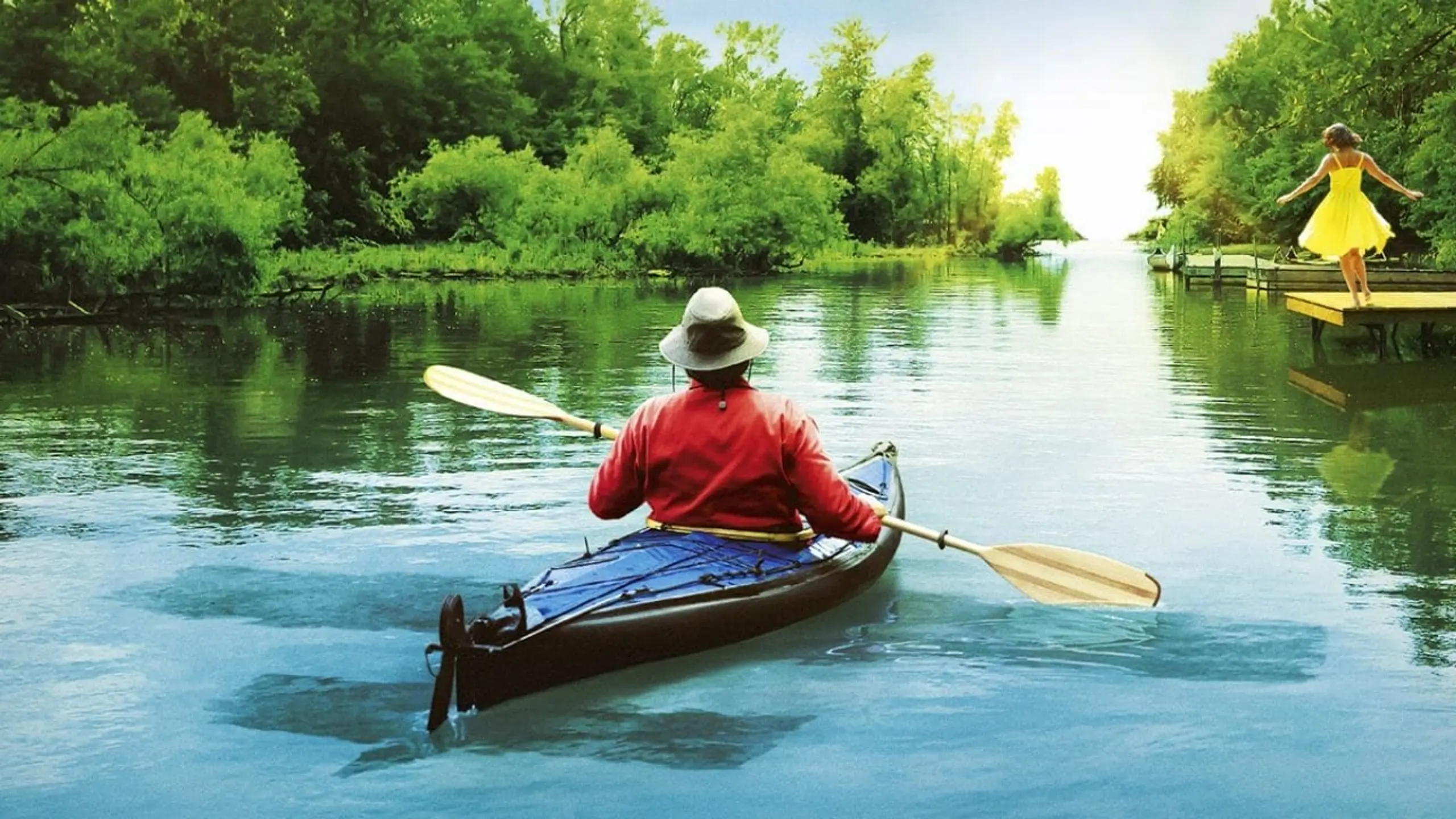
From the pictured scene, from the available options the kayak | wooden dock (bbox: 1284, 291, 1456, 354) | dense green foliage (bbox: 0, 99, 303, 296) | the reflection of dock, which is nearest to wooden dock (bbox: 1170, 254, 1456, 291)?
wooden dock (bbox: 1284, 291, 1456, 354)

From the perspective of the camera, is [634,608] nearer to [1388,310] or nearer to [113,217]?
[1388,310]

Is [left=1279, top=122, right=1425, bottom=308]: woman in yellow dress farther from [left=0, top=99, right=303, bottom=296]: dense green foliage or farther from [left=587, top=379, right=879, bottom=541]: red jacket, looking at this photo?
[left=0, top=99, right=303, bottom=296]: dense green foliage

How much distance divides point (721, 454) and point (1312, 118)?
1808 centimetres

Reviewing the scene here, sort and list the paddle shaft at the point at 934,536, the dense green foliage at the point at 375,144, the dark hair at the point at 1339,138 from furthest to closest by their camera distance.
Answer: the dense green foliage at the point at 375,144 < the dark hair at the point at 1339,138 < the paddle shaft at the point at 934,536

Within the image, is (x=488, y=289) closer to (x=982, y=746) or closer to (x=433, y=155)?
(x=433, y=155)

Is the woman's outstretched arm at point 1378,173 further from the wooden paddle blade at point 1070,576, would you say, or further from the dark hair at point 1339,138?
the wooden paddle blade at point 1070,576

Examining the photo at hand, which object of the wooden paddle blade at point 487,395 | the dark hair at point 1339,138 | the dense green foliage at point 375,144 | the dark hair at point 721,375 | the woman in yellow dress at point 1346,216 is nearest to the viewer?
the dark hair at point 721,375

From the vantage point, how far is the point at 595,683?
5.38 metres

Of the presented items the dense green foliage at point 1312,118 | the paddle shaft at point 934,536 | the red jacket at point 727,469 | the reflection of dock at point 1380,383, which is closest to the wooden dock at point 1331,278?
the dense green foliage at point 1312,118

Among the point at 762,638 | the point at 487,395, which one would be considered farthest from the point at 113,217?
the point at 762,638

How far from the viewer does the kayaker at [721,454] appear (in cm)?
546

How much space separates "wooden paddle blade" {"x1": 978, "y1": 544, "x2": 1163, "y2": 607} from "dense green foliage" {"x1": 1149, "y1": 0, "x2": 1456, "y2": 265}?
15166 mm

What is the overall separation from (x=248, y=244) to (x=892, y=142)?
4523 centimetres

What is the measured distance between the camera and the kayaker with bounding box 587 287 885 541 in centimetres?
546
